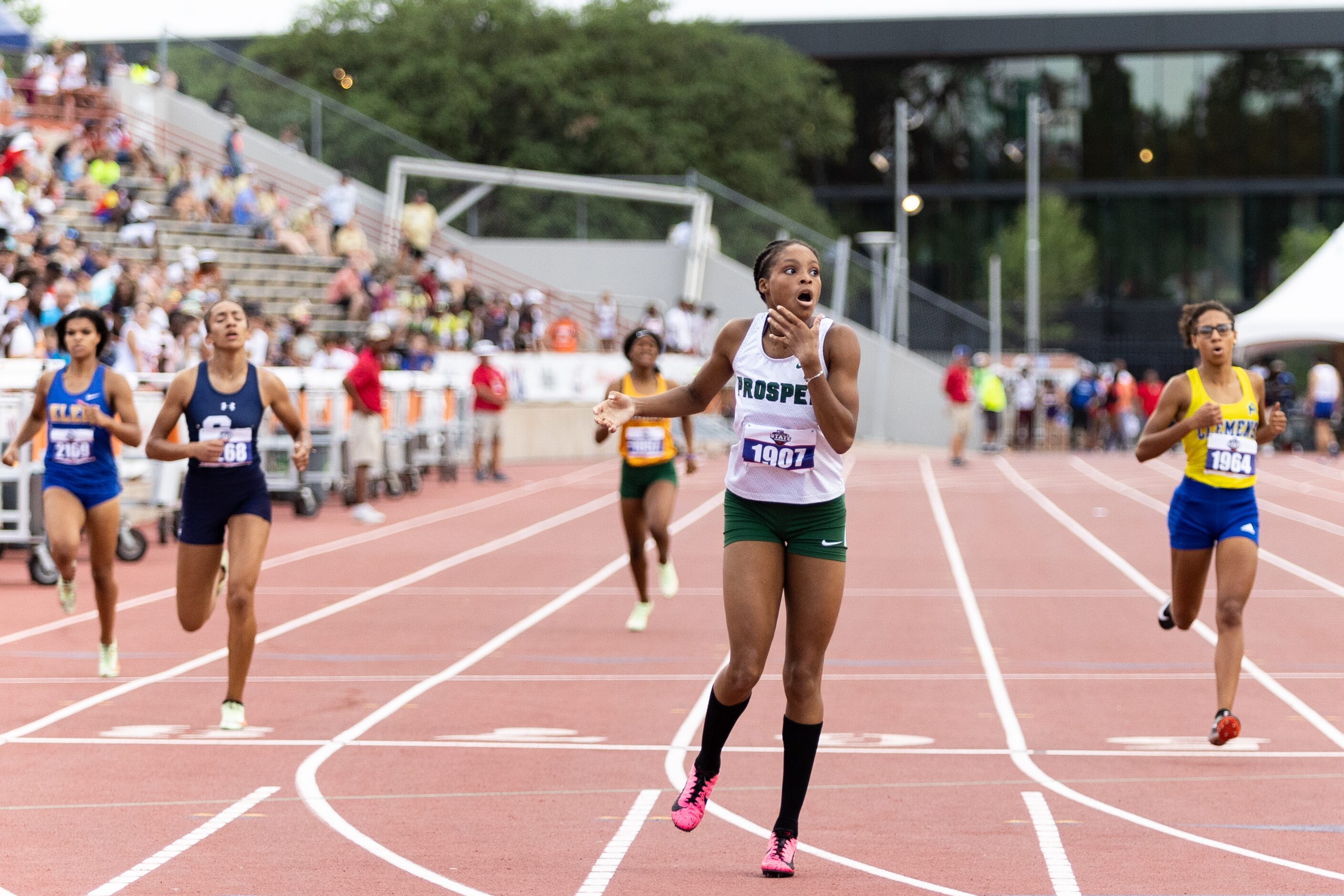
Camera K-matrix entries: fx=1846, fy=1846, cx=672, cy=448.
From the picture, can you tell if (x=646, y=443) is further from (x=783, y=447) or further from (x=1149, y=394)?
(x=1149, y=394)

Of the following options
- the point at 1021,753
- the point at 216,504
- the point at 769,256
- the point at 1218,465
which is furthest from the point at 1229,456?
Result: the point at 216,504

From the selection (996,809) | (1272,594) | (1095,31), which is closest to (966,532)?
(1272,594)

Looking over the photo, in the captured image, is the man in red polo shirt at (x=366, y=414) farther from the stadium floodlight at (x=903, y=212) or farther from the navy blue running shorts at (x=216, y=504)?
the stadium floodlight at (x=903, y=212)

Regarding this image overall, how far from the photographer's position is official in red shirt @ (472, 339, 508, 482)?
88.0 feet

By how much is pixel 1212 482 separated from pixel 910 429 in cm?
3292

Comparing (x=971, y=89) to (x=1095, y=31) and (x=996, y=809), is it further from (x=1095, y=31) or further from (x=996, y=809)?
(x=996, y=809)

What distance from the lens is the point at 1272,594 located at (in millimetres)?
14859

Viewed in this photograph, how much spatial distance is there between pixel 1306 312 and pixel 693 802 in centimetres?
3460

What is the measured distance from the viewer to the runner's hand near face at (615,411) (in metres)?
6.03

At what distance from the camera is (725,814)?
23.2 feet

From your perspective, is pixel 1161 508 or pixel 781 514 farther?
pixel 1161 508

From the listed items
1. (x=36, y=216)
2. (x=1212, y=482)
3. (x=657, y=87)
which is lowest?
(x=1212, y=482)

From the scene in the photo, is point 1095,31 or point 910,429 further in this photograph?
point 1095,31

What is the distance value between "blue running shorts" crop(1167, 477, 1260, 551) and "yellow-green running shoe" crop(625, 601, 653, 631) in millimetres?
4720
